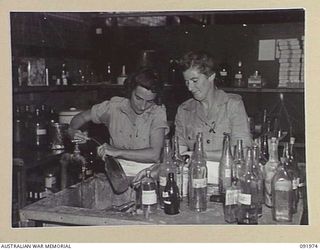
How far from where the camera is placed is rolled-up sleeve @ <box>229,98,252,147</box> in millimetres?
794

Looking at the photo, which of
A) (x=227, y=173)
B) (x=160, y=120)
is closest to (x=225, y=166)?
(x=227, y=173)

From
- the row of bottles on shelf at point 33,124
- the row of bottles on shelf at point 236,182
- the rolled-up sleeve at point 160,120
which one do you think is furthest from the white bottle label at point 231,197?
the row of bottles on shelf at point 33,124

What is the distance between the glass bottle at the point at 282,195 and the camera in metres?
0.76

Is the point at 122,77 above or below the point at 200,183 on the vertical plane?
above

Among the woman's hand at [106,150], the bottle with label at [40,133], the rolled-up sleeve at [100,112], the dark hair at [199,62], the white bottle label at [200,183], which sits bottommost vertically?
the white bottle label at [200,183]

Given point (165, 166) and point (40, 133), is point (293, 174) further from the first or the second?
point (40, 133)

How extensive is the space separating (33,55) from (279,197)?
1.25 feet

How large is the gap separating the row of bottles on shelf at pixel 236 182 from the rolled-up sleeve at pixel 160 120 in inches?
0.9

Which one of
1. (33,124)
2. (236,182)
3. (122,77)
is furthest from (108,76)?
(236,182)

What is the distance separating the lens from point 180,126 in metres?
0.80

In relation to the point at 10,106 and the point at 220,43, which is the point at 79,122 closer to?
the point at 10,106

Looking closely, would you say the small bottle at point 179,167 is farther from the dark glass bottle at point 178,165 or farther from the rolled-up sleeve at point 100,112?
the rolled-up sleeve at point 100,112

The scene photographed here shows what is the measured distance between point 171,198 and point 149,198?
0.10ft

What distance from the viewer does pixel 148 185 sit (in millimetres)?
803
